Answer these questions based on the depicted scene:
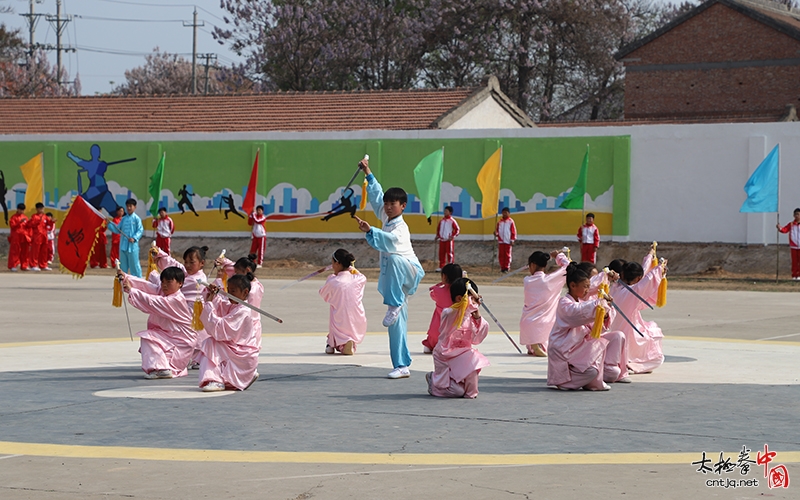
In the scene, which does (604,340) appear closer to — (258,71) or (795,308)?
(795,308)

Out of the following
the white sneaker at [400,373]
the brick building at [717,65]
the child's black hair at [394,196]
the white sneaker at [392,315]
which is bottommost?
the white sneaker at [400,373]

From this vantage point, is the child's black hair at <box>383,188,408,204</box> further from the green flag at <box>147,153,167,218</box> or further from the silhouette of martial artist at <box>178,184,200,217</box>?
the silhouette of martial artist at <box>178,184,200,217</box>

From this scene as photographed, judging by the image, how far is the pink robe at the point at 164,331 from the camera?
1055 centimetres

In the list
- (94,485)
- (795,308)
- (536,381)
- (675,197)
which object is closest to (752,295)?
(795,308)

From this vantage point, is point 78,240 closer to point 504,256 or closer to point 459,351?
point 459,351

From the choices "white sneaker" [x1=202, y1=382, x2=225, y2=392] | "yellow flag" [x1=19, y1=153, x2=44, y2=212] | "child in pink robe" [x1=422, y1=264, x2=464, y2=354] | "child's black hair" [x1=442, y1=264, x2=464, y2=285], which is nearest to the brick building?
"yellow flag" [x1=19, y1=153, x2=44, y2=212]

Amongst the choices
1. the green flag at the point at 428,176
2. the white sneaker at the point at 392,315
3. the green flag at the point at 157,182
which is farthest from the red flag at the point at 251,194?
the white sneaker at the point at 392,315

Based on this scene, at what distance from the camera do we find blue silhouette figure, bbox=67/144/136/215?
35.6 metres

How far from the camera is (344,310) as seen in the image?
41.4 feet

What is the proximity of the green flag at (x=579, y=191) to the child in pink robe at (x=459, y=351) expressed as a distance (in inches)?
839

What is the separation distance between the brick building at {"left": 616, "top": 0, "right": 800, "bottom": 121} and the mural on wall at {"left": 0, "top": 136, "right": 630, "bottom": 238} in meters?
16.1

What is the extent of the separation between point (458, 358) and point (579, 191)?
21532 millimetres

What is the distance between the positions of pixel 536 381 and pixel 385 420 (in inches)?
103

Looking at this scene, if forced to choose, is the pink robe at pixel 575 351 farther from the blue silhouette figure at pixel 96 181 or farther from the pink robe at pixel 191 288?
the blue silhouette figure at pixel 96 181
